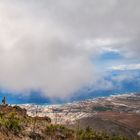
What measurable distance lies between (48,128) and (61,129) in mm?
15113

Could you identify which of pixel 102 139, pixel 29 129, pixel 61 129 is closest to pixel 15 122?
pixel 29 129

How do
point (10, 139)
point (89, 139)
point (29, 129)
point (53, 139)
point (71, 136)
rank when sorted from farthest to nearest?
point (89, 139) < point (71, 136) < point (53, 139) < point (29, 129) < point (10, 139)

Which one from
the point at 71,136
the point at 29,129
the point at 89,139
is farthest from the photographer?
the point at 89,139

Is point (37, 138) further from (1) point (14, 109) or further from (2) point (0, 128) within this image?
(1) point (14, 109)

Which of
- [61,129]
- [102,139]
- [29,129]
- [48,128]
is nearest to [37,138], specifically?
[29,129]

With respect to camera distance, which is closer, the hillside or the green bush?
the hillside

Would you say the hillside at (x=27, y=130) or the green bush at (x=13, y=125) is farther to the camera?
the green bush at (x=13, y=125)

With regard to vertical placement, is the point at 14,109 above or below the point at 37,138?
above

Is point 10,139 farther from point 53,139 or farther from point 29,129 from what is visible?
point 53,139

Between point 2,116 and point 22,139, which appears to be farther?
point 2,116

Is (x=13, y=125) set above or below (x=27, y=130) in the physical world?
above

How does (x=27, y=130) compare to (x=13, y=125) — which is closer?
(x=13, y=125)

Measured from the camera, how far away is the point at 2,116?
431ft

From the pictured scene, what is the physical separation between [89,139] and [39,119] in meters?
25.8
